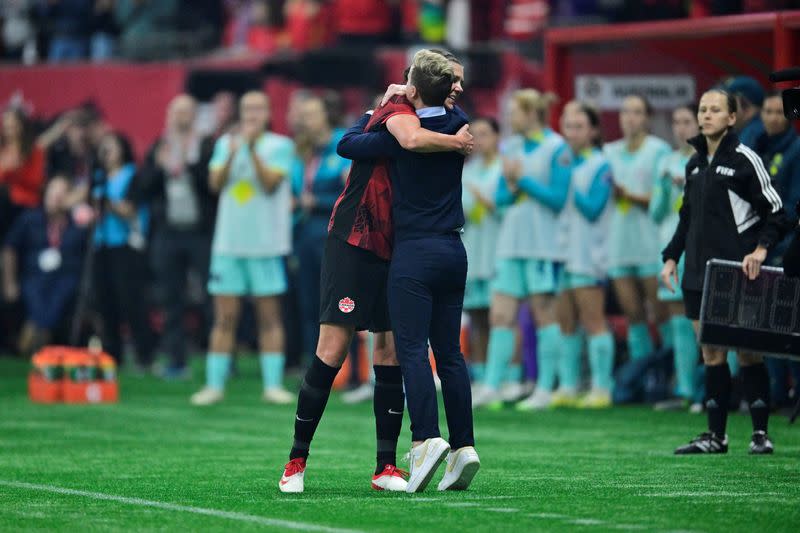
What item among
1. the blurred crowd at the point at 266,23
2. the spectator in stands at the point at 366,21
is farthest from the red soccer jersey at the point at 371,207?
the spectator in stands at the point at 366,21

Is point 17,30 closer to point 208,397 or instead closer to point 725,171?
point 208,397

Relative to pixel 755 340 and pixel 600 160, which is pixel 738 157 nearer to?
pixel 755 340

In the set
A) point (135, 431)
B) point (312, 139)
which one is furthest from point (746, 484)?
point (312, 139)

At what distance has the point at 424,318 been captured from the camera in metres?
8.30

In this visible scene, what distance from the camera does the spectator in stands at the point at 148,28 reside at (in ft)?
71.8

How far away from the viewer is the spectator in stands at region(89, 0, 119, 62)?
22828 millimetres

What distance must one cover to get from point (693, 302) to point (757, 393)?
68 centimetres

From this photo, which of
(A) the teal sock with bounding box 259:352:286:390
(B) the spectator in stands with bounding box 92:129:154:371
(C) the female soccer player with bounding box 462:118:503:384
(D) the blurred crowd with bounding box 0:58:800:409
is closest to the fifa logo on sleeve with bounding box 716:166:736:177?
(D) the blurred crowd with bounding box 0:58:800:409

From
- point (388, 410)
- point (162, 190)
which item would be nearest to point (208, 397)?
point (162, 190)

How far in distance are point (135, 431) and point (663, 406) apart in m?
4.29

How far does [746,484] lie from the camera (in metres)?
8.58

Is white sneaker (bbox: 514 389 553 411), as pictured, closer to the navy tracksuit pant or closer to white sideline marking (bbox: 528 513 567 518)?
the navy tracksuit pant

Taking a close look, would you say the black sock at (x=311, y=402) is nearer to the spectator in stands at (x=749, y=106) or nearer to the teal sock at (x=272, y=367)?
the spectator in stands at (x=749, y=106)

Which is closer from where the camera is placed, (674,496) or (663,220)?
(674,496)
